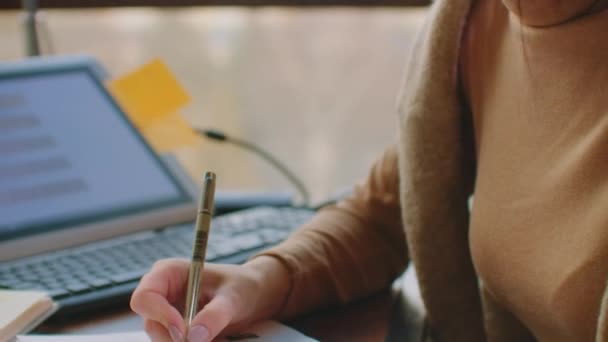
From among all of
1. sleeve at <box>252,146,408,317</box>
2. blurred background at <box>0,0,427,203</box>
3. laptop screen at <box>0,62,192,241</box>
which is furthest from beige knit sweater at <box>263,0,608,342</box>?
blurred background at <box>0,0,427,203</box>

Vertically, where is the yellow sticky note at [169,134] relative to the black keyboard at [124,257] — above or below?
above

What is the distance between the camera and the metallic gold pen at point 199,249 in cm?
61

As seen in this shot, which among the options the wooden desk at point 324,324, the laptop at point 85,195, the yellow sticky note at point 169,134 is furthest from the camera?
the yellow sticky note at point 169,134

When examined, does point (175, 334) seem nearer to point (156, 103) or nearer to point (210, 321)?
point (210, 321)

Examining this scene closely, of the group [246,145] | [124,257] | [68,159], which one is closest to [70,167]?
[68,159]

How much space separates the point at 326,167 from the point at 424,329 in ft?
2.40

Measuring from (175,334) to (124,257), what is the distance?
9.9 inches

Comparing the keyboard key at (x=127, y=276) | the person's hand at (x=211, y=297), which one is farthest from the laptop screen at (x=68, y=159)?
the person's hand at (x=211, y=297)

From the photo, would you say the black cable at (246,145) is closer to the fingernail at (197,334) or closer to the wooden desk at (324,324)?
the wooden desk at (324,324)

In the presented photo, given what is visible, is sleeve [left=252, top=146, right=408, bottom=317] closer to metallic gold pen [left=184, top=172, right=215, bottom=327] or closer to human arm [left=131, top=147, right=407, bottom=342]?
human arm [left=131, top=147, right=407, bottom=342]

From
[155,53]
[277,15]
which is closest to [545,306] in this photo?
[277,15]

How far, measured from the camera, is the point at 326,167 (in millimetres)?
1502

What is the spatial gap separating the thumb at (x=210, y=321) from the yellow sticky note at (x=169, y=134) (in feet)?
1.32

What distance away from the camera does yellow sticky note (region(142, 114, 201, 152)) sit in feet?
3.26
